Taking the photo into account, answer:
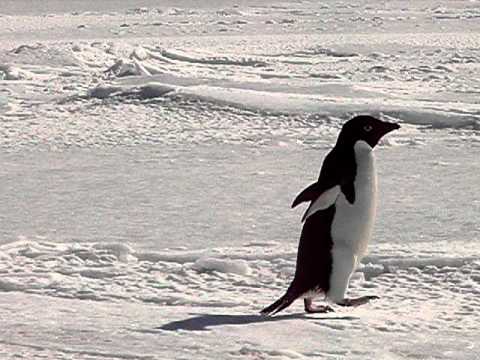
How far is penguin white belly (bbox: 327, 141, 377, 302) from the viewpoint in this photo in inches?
107

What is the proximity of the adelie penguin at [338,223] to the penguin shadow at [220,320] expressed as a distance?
0.03 m

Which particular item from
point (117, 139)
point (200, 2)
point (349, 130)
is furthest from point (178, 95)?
point (200, 2)

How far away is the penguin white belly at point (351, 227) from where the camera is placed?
2.71m

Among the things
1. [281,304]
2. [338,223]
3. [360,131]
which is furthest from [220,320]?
[360,131]

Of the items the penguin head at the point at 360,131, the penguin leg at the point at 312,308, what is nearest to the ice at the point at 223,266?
the penguin leg at the point at 312,308

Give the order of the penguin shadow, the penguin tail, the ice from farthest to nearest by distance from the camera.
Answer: the ice, the penguin tail, the penguin shadow

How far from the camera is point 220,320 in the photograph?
2646mm

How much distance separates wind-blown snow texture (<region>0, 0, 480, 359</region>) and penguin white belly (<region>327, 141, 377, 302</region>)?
98 mm

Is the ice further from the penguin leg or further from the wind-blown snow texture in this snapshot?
the penguin leg

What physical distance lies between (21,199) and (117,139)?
4.86ft

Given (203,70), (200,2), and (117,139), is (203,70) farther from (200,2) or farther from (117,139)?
(200,2)

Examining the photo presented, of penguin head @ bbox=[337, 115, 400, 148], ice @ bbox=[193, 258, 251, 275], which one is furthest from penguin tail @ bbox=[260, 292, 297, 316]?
ice @ bbox=[193, 258, 251, 275]

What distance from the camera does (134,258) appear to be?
3.50 meters

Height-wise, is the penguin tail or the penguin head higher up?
the penguin head
